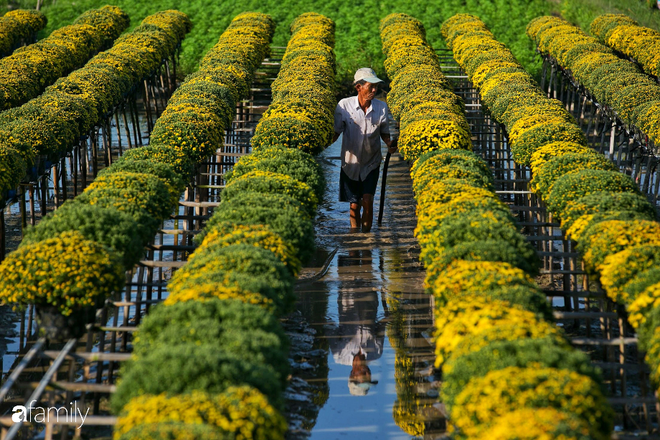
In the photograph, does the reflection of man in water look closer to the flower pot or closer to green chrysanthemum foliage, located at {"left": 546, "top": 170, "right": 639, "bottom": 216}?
green chrysanthemum foliage, located at {"left": 546, "top": 170, "right": 639, "bottom": 216}

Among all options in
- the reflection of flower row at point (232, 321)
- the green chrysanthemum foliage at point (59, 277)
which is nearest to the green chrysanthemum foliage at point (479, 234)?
the reflection of flower row at point (232, 321)

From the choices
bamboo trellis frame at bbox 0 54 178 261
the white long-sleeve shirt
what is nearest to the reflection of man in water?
the white long-sleeve shirt

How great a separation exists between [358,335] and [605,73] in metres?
12.8

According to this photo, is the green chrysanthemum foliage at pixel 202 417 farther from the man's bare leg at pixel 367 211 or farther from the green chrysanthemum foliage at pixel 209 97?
the green chrysanthemum foliage at pixel 209 97

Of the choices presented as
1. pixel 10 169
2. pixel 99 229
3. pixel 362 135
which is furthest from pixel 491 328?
A: pixel 10 169

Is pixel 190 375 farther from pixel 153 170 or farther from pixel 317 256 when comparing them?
pixel 317 256

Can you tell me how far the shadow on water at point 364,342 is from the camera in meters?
9.67

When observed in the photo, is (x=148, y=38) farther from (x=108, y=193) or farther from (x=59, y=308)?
(x=59, y=308)

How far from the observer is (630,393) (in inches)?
419

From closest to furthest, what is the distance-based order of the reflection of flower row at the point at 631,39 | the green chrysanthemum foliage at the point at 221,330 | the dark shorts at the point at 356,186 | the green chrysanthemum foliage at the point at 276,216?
the green chrysanthemum foliage at the point at 221,330 → the green chrysanthemum foliage at the point at 276,216 → the dark shorts at the point at 356,186 → the reflection of flower row at the point at 631,39

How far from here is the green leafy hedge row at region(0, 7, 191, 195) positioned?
14578mm

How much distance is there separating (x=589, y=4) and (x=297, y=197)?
28.1m

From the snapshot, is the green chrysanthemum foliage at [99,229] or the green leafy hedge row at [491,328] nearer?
the green leafy hedge row at [491,328]

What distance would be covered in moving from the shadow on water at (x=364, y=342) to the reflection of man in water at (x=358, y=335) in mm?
13
